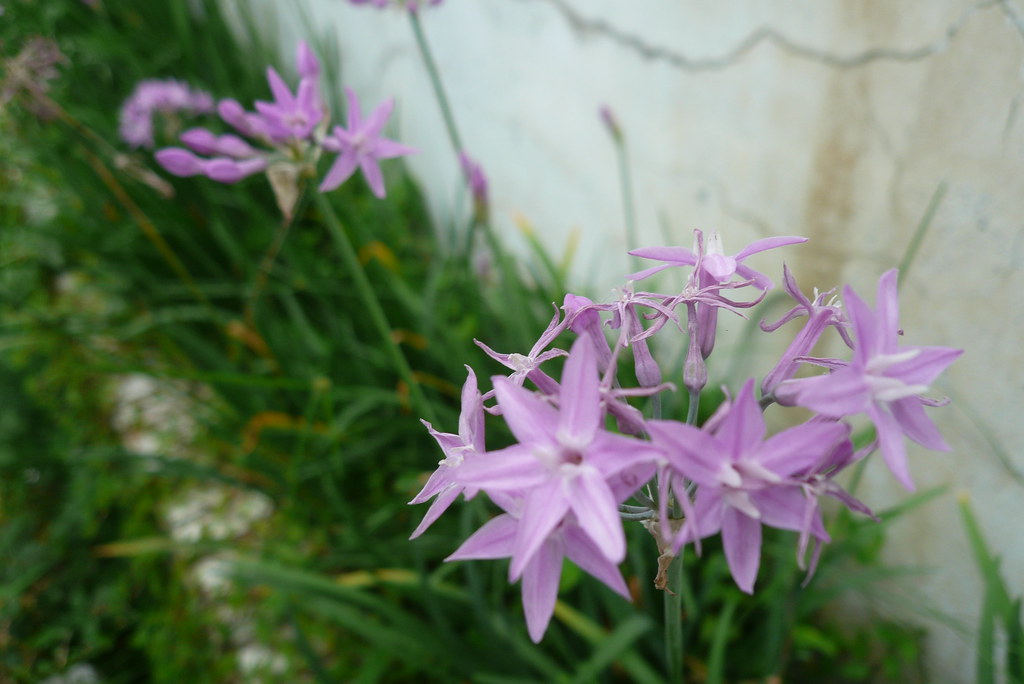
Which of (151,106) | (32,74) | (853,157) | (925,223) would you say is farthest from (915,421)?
(151,106)

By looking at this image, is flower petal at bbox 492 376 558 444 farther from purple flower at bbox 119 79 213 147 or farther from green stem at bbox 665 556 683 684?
purple flower at bbox 119 79 213 147

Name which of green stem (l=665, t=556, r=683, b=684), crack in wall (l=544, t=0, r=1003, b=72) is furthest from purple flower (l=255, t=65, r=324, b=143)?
crack in wall (l=544, t=0, r=1003, b=72)

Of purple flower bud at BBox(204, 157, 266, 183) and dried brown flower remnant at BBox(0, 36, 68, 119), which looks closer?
purple flower bud at BBox(204, 157, 266, 183)

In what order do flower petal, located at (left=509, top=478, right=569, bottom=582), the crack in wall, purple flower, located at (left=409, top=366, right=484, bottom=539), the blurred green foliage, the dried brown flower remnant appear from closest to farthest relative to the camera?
flower petal, located at (left=509, top=478, right=569, bottom=582), purple flower, located at (left=409, top=366, right=484, bottom=539), the crack in wall, the blurred green foliage, the dried brown flower remnant

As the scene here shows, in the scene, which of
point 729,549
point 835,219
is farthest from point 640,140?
point 729,549

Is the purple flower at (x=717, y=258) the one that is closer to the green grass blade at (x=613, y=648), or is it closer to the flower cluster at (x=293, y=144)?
the flower cluster at (x=293, y=144)

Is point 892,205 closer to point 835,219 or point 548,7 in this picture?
point 835,219

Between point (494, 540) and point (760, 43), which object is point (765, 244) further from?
point (760, 43)
